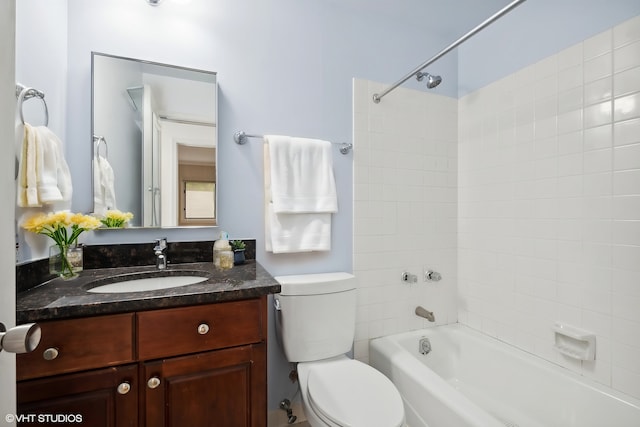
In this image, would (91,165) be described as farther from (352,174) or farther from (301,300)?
(352,174)

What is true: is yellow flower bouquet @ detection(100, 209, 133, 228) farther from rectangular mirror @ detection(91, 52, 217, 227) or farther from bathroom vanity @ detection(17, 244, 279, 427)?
bathroom vanity @ detection(17, 244, 279, 427)

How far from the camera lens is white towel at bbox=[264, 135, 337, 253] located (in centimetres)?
161

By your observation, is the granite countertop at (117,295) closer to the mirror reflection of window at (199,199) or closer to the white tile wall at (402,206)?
the mirror reflection of window at (199,199)

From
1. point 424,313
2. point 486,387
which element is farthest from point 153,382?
point 486,387

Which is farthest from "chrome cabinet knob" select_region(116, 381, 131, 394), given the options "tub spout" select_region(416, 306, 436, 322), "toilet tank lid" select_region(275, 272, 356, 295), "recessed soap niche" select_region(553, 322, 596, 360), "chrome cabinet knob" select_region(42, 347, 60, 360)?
"recessed soap niche" select_region(553, 322, 596, 360)

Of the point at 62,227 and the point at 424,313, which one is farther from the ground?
the point at 62,227

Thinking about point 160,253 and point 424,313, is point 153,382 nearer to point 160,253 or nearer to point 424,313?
point 160,253

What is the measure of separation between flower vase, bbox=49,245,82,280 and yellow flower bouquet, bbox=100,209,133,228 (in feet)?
0.62

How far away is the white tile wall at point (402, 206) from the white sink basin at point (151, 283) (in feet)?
3.17

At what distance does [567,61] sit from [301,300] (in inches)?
72.5

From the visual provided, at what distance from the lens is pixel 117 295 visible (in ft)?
3.11

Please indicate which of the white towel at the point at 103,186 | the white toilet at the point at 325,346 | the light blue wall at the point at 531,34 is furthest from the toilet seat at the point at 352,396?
the light blue wall at the point at 531,34

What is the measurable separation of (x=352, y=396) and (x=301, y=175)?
1095mm

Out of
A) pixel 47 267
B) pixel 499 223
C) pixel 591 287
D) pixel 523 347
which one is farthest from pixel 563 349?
pixel 47 267
